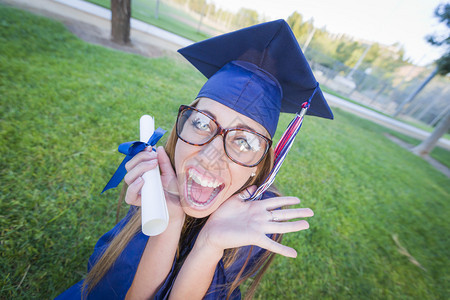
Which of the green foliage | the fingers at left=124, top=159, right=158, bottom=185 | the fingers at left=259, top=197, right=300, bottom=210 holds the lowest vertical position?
the fingers at left=124, top=159, right=158, bottom=185

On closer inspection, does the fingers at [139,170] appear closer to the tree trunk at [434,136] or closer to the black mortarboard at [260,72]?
the black mortarboard at [260,72]

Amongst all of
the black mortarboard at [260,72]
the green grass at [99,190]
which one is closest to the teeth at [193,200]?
the black mortarboard at [260,72]

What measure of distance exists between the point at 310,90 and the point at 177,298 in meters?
1.56

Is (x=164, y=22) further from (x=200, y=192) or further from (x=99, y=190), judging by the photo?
(x=200, y=192)

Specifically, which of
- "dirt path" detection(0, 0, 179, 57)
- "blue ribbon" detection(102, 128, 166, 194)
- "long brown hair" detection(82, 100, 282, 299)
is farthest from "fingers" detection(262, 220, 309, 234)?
"dirt path" detection(0, 0, 179, 57)

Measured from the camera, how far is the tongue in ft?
3.66

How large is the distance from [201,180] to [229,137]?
30 cm

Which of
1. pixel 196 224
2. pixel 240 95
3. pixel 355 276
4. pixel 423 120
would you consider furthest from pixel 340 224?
pixel 423 120

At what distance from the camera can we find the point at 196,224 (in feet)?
4.40

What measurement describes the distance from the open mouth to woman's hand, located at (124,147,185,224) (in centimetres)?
9

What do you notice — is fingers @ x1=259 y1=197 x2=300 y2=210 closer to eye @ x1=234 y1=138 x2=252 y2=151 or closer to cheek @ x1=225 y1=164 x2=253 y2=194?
cheek @ x1=225 y1=164 x2=253 y2=194

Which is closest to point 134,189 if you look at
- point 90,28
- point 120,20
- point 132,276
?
point 132,276

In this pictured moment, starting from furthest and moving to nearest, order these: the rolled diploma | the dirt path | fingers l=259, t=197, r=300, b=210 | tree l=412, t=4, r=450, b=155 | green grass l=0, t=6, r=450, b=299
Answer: tree l=412, t=4, r=450, b=155, the dirt path, green grass l=0, t=6, r=450, b=299, fingers l=259, t=197, r=300, b=210, the rolled diploma

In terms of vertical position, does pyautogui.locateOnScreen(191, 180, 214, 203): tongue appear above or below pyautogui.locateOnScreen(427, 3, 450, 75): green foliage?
below
